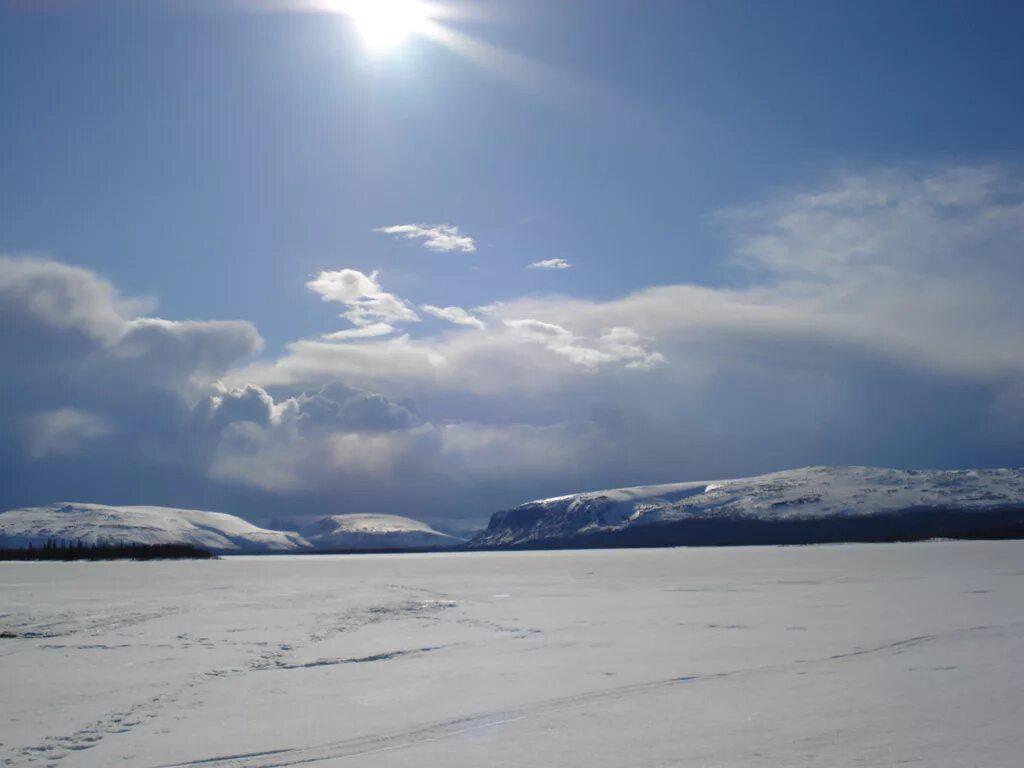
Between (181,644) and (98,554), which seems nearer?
(181,644)

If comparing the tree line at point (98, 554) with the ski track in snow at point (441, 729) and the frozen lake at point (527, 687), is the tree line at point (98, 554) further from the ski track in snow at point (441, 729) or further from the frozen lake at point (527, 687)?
the ski track in snow at point (441, 729)

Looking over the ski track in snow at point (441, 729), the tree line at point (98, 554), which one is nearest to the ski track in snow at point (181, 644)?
the ski track in snow at point (441, 729)

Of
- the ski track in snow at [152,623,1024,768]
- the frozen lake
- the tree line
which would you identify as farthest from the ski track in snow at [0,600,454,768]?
the tree line

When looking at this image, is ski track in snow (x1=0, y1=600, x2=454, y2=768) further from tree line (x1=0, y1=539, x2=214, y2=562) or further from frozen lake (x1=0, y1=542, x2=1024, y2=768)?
tree line (x1=0, y1=539, x2=214, y2=562)

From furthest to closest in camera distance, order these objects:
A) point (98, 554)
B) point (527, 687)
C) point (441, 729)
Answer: point (98, 554) → point (527, 687) → point (441, 729)

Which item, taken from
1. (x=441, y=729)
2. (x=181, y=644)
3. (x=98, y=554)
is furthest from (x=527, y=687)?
(x=98, y=554)

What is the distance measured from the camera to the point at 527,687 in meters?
13.9

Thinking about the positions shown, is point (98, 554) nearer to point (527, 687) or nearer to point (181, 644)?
point (181, 644)

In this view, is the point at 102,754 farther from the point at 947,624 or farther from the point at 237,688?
the point at 947,624

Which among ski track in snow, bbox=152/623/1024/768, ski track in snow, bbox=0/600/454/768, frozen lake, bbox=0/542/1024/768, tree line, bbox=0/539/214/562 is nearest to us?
ski track in snow, bbox=152/623/1024/768

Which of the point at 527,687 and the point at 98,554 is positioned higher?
the point at 98,554

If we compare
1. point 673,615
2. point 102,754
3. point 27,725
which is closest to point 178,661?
point 27,725

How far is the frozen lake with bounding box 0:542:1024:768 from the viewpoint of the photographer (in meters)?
9.82

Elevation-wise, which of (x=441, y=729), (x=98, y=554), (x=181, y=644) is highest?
(x=98, y=554)
